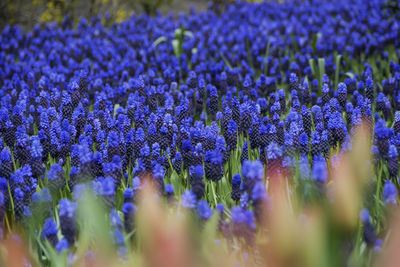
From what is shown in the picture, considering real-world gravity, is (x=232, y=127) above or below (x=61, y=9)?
below

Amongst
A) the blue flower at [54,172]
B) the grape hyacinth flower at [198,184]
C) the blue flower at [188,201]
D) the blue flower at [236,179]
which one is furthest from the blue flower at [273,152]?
the blue flower at [54,172]

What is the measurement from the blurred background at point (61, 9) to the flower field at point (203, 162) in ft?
10.3

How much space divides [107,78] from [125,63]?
47cm

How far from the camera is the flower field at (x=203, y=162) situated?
1.97 meters

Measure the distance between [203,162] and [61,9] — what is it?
26.4 feet

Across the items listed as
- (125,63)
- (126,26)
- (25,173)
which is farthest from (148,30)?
(25,173)

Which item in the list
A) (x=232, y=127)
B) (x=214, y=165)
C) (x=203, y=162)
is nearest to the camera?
(x=214, y=165)

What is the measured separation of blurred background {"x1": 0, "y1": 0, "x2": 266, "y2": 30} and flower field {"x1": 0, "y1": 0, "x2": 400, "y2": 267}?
124 inches

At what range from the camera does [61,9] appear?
10.3 meters

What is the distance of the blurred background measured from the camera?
32.1 feet

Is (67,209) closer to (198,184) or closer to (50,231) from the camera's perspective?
(50,231)

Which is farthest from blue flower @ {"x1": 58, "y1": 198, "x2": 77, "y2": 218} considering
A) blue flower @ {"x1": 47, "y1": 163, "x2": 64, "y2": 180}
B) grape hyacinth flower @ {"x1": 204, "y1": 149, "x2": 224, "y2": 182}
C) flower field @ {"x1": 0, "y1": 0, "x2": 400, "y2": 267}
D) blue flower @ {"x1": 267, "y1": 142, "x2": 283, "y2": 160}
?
blue flower @ {"x1": 267, "y1": 142, "x2": 283, "y2": 160}

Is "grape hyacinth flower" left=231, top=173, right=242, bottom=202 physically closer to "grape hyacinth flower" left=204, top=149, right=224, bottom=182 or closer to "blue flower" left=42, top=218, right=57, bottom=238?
"grape hyacinth flower" left=204, top=149, right=224, bottom=182

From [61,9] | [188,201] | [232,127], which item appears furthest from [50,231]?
[61,9]
